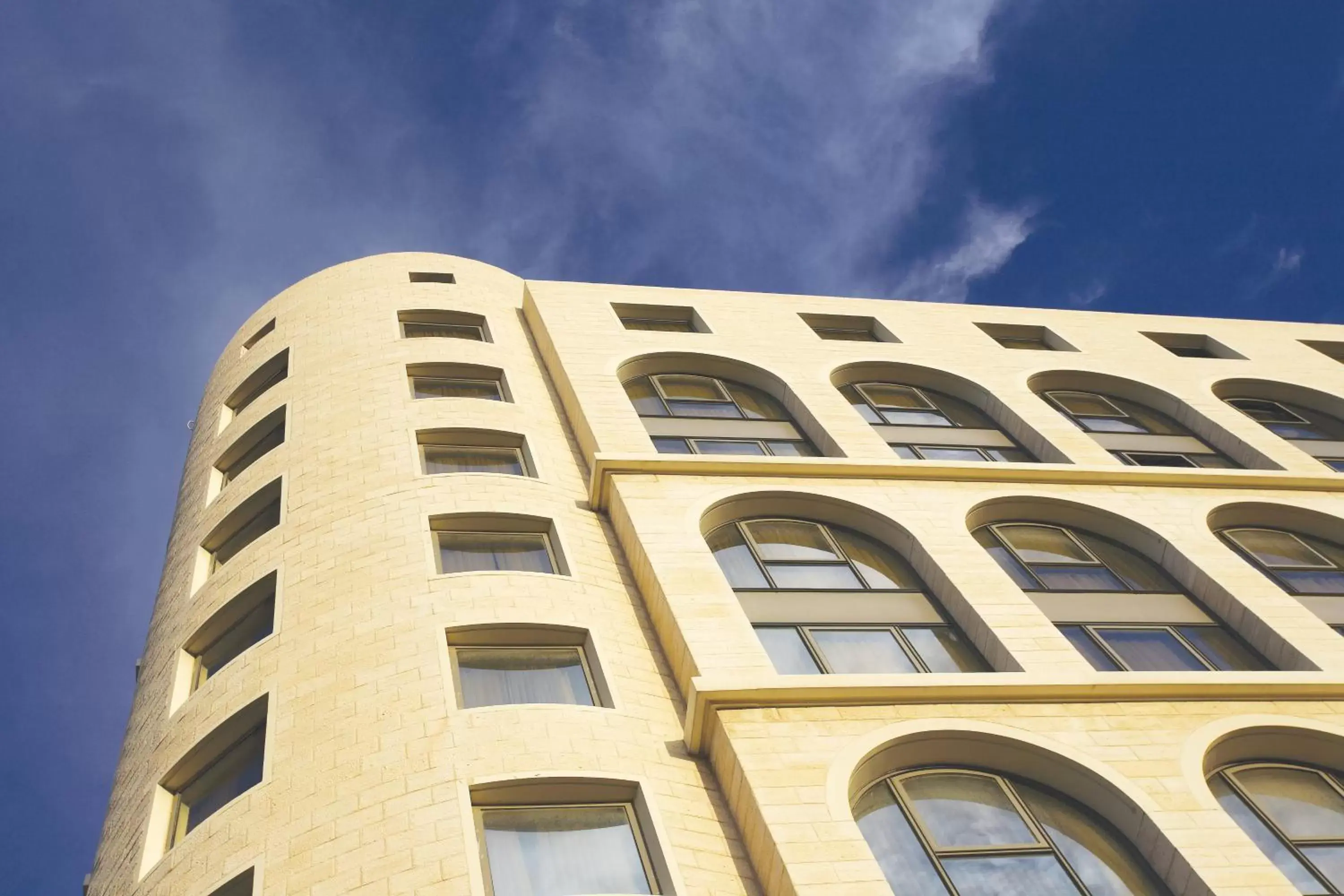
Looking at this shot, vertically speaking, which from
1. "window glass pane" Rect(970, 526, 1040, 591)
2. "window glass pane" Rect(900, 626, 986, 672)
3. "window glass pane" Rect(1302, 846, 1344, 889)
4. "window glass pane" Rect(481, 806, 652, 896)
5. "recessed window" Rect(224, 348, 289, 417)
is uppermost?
"recessed window" Rect(224, 348, 289, 417)

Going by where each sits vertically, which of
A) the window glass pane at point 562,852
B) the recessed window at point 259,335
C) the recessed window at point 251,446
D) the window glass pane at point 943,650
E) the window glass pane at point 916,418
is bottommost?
the window glass pane at point 562,852

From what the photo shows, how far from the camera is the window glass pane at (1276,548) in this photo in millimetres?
22719

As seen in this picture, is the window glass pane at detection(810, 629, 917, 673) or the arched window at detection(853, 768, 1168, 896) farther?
the window glass pane at detection(810, 629, 917, 673)

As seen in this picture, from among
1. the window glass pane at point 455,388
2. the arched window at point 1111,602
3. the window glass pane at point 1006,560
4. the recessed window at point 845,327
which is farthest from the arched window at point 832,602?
the recessed window at point 845,327

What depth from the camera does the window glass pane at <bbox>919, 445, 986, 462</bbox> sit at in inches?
1017

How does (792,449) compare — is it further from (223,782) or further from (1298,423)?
(1298,423)

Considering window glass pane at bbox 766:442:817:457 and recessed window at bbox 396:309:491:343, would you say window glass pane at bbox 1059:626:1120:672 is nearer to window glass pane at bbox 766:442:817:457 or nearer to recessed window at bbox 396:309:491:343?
window glass pane at bbox 766:442:817:457

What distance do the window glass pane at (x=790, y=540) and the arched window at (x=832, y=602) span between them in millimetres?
17

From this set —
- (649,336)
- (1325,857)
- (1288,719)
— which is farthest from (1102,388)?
(1325,857)

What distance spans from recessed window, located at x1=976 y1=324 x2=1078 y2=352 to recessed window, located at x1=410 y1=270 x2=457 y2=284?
1418cm

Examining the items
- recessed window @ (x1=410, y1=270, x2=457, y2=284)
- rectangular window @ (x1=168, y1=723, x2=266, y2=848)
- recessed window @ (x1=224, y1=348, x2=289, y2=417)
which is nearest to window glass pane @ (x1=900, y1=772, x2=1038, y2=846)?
rectangular window @ (x1=168, y1=723, x2=266, y2=848)

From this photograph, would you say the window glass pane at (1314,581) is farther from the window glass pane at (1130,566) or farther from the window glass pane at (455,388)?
the window glass pane at (455,388)

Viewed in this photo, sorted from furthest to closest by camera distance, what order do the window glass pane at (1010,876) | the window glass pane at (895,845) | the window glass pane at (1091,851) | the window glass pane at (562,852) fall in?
the window glass pane at (1091,851) < the window glass pane at (1010,876) < the window glass pane at (895,845) < the window glass pane at (562,852)

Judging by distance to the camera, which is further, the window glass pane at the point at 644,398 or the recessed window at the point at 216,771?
the window glass pane at the point at 644,398
